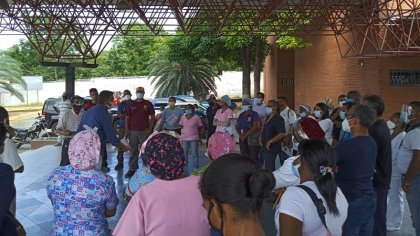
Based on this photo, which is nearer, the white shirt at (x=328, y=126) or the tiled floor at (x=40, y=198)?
the tiled floor at (x=40, y=198)

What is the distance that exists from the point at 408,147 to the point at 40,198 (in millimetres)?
5666

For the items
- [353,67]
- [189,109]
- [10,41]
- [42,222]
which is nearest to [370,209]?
[42,222]

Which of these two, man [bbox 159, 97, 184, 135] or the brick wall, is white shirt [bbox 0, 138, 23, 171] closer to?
man [bbox 159, 97, 184, 135]

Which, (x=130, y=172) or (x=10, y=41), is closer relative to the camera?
(x=130, y=172)

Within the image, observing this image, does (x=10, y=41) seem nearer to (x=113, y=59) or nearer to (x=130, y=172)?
(x=113, y=59)

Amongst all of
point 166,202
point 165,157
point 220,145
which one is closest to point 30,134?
point 220,145

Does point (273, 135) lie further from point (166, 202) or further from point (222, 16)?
point (222, 16)

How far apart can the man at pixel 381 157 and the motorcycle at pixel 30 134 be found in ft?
50.7

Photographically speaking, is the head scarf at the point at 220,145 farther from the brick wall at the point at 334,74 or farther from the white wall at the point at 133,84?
the white wall at the point at 133,84

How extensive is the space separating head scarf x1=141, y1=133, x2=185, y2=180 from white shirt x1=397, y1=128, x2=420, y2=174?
301 centimetres

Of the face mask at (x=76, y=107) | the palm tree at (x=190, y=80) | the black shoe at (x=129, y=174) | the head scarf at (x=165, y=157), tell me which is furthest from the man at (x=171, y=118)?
the palm tree at (x=190, y=80)

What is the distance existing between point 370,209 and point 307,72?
75.0ft

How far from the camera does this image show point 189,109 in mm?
10891

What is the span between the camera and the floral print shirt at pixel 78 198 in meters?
3.28
